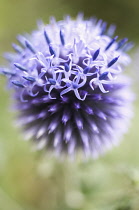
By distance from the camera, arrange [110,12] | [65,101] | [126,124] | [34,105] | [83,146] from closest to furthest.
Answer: [65,101] → [34,105] → [83,146] → [126,124] → [110,12]

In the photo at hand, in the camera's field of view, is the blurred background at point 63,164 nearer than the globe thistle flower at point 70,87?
No

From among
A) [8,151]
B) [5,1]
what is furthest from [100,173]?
[5,1]

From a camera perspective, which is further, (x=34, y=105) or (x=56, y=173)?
(x=56, y=173)

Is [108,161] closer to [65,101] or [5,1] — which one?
[65,101]

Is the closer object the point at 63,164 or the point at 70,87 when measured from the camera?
the point at 70,87
